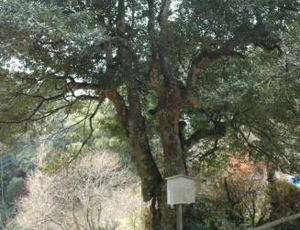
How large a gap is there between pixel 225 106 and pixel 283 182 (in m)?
2.61

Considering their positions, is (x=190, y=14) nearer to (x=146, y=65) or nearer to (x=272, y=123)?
(x=146, y=65)

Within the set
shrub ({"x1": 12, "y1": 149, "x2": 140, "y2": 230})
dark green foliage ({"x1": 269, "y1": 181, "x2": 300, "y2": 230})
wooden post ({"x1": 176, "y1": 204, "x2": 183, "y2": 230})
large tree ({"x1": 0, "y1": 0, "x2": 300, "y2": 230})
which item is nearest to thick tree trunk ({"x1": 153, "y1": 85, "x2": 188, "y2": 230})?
large tree ({"x1": 0, "y1": 0, "x2": 300, "y2": 230})

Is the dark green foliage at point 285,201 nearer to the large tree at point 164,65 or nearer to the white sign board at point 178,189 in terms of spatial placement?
the large tree at point 164,65

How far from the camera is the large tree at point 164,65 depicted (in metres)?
4.34

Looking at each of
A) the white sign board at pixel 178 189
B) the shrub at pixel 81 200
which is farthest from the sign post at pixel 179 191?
the shrub at pixel 81 200

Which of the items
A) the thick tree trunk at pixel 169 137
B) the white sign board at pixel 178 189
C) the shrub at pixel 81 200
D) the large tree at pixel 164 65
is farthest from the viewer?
the shrub at pixel 81 200

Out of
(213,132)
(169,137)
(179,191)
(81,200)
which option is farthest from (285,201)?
(81,200)

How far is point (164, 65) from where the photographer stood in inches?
216

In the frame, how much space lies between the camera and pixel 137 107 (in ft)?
18.8

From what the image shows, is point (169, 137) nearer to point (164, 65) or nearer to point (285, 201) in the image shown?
point (164, 65)

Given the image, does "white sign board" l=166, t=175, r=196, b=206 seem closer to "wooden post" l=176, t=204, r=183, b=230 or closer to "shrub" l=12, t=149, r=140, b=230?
"wooden post" l=176, t=204, r=183, b=230

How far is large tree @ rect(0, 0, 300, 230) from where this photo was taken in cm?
434

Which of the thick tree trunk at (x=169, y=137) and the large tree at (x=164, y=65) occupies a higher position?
the large tree at (x=164, y=65)

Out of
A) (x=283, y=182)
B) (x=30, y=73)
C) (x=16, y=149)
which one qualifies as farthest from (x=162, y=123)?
(x=16, y=149)
